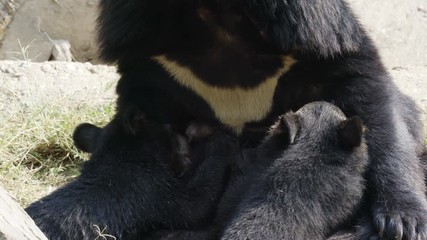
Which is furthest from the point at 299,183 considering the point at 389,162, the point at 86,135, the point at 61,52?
the point at 61,52

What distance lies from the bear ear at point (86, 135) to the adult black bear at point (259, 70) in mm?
380

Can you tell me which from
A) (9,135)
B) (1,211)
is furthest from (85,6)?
(1,211)

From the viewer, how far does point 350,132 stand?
3539mm

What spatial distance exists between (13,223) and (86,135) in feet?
5.33

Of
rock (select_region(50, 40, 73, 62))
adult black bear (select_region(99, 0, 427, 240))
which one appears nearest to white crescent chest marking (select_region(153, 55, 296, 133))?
adult black bear (select_region(99, 0, 427, 240))

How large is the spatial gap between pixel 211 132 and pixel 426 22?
15.1 ft

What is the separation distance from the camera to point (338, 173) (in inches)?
138

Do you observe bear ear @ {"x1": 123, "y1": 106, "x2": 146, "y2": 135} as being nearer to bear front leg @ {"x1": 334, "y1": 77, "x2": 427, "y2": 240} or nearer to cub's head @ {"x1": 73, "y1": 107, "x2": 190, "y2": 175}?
cub's head @ {"x1": 73, "y1": 107, "x2": 190, "y2": 175}

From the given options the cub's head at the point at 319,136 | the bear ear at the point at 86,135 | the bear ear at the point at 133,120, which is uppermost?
the bear ear at the point at 133,120

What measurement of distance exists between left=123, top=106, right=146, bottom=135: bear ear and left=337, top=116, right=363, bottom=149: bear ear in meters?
0.88

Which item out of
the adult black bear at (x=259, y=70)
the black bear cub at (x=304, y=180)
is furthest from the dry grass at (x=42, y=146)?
the black bear cub at (x=304, y=180)

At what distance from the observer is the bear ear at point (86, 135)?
434 cm

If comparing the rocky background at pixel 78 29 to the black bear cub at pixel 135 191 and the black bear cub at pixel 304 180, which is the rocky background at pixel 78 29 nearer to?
the black bear cub at pixel 135 191

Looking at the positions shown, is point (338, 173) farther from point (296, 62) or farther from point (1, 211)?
point (1, 211)
